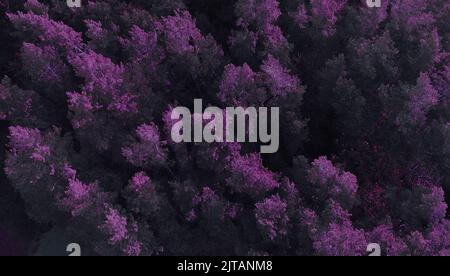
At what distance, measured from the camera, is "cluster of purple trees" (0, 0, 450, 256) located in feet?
57.8

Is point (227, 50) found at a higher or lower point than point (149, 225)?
higher

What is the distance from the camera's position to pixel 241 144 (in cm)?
1883

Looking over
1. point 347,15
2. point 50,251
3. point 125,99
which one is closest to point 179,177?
point 125,99

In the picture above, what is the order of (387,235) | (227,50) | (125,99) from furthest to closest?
(227,50) < (125,99) < (387,235)

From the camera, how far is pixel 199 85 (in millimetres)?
20078

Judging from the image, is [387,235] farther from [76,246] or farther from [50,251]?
[50,251]

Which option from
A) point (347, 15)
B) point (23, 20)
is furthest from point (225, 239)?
point (23, 20)

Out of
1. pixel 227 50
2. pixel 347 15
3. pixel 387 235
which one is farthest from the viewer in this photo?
pixel 227 50

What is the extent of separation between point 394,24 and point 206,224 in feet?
33.9

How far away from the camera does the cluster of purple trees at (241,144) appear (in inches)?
693

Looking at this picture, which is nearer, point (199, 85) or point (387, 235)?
point (387, 235)

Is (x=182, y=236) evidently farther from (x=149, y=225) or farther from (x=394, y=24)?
(x=394, y=24)

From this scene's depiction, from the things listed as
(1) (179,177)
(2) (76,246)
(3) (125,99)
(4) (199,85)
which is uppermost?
(4) (199,85)

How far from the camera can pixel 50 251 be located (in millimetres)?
22141
